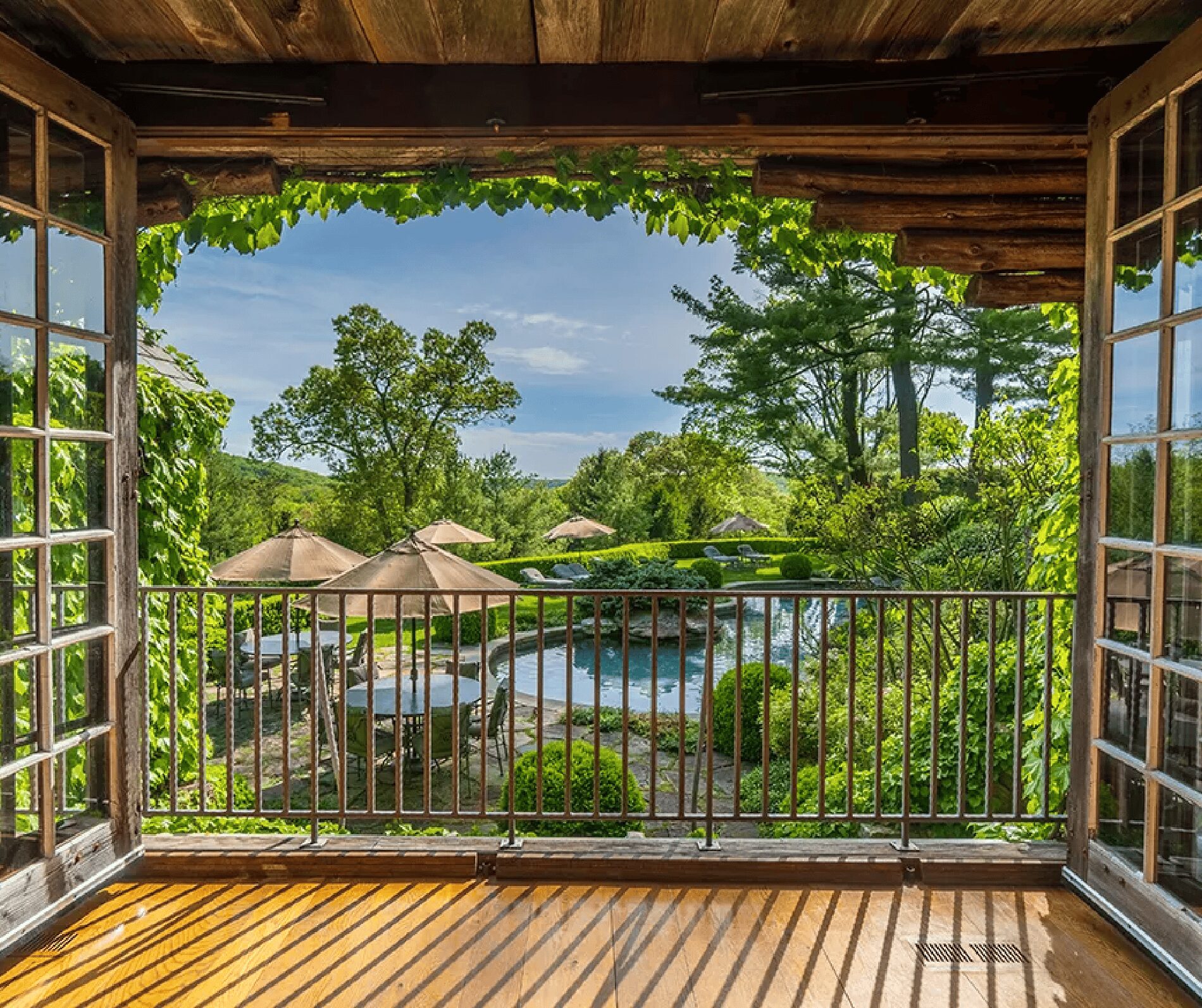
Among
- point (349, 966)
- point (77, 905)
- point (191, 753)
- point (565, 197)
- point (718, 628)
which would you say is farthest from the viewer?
point (718, 628)

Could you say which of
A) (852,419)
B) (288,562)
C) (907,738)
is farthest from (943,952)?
(852,419)

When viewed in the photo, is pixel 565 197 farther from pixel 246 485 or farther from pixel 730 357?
pixel 246 485

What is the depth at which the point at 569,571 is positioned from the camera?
1419 cm

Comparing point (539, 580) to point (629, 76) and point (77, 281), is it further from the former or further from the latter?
point (629, 76)

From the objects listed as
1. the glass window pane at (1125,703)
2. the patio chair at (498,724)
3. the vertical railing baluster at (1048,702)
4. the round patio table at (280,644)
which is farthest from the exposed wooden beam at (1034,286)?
the round patio table at (280,644)

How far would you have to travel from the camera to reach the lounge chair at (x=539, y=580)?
1238 cm

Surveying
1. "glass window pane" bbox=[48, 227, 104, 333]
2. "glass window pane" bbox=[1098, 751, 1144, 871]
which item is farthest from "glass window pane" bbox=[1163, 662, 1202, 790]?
"glass window pane" bbox=[48, 227, 104, 333]

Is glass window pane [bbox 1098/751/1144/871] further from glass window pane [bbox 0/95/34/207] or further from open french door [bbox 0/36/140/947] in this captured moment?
glass window pane [bbox 0/95/34/207]

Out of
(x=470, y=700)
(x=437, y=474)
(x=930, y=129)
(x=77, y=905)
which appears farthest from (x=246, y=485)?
(x=930, y=129)

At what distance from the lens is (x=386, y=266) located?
23.4 m

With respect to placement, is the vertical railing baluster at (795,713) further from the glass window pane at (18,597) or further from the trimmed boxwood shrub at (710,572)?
the trimmed boxwood shrub at (710,572)

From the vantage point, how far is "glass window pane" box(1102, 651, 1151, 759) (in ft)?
6.27

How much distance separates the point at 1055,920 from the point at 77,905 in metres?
2.73

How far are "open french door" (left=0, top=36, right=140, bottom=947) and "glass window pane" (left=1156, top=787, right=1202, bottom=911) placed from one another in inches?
112
